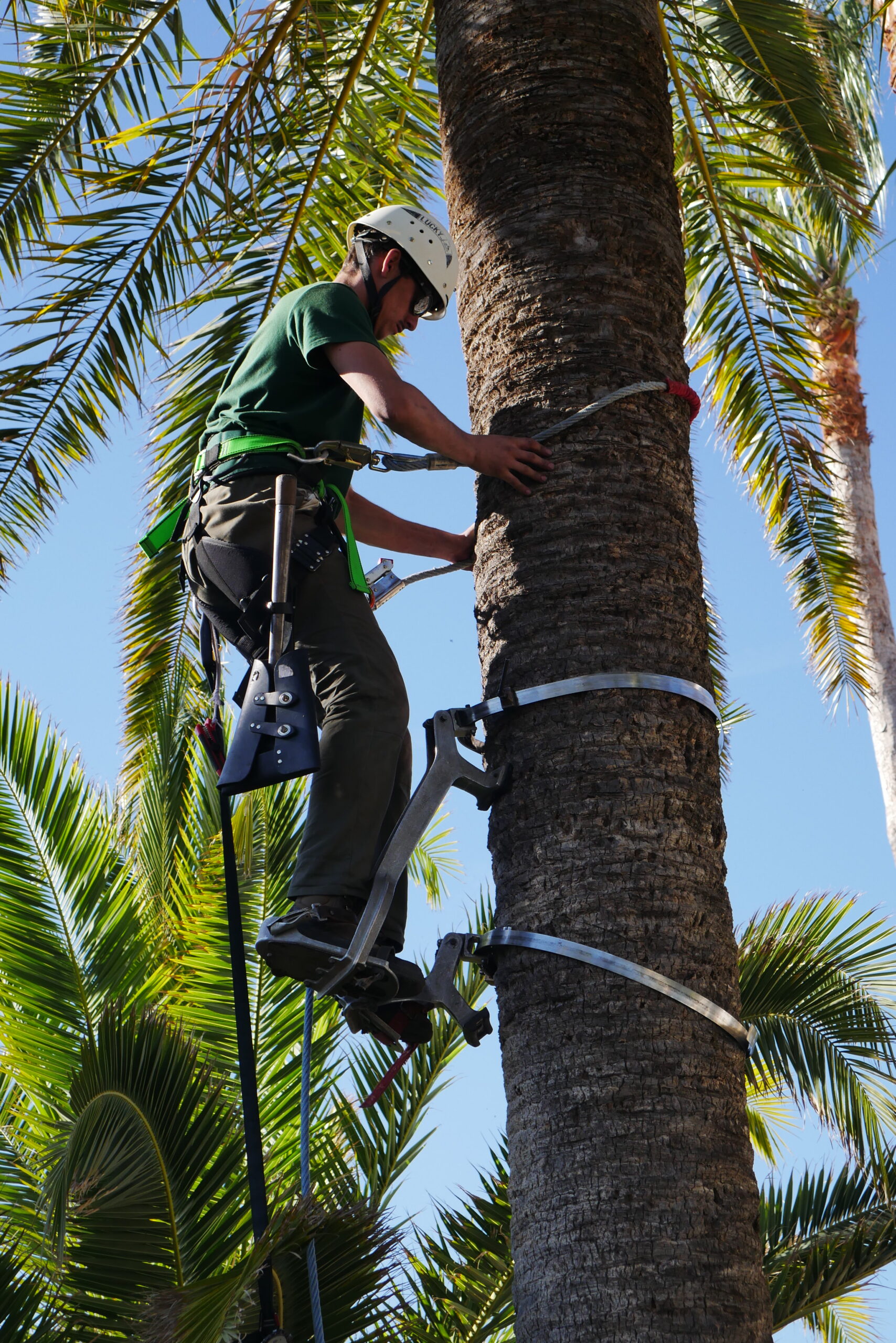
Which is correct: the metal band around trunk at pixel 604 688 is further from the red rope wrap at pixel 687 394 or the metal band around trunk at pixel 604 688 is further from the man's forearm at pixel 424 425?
the red rope wrap at pixel 687 394

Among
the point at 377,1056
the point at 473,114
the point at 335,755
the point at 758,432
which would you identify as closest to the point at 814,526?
the point at 758,432

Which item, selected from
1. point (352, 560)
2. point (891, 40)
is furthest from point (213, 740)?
point (891, 40)

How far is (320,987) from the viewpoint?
274 cm

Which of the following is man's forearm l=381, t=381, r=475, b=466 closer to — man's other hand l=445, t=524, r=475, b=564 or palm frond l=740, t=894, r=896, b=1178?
man's other hand l=445, t=524, r=475, b=564

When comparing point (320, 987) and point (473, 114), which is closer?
point (320, 987)

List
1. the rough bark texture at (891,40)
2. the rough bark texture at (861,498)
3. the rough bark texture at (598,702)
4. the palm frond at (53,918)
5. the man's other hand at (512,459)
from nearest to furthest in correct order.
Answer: the rough bark texture at (598,702) < the man's other hand at (512,459) < the palm frond at (53,918) < the rough bark texture at (891,40) < the rough bark texture at (861,498)

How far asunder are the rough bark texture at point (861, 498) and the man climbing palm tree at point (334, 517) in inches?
264

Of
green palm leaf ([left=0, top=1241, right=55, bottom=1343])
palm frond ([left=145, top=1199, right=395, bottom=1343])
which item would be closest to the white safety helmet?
palm frond ([left=145, top=1199, right=395, bottom=1343])

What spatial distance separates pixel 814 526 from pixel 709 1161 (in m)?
5.01

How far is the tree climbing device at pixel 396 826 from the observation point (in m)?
2.58

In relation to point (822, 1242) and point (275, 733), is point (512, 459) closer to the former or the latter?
point (275, 733)

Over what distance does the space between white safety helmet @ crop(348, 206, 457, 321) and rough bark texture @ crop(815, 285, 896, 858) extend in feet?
21.8

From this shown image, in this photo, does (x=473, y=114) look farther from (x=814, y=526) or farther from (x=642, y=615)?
(x=814, y=526)

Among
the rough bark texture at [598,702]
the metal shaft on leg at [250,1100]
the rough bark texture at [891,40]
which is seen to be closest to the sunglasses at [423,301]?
the rough bark texture at [598,702]
